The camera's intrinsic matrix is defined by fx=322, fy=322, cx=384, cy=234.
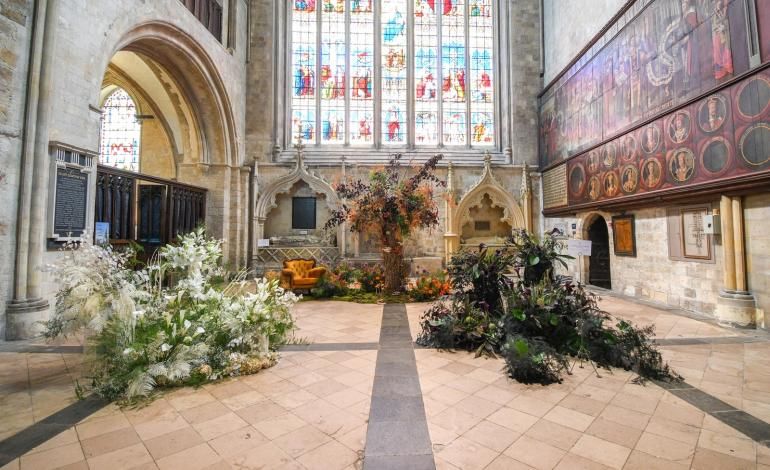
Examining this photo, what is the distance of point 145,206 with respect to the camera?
7648 millimetres

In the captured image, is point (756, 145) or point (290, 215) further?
point (290, 215)

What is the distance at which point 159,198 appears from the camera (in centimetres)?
796

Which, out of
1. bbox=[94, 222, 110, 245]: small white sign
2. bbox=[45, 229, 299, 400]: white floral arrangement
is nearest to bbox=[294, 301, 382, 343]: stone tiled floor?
bbox=[45, 229, 299, 400]: white floral arrangement

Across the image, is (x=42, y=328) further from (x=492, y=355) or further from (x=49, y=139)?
(x=492, y=355)

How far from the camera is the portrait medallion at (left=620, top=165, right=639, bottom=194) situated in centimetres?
656

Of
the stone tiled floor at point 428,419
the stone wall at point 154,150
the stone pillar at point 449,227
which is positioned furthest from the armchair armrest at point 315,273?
the stone wall at point 154,150

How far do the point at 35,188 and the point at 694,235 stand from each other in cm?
997

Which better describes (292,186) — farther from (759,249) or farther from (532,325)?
(759,249)

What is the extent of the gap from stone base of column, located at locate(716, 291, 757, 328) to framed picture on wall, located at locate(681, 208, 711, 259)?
2.44ft

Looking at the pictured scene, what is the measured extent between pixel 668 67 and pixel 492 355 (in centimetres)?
625

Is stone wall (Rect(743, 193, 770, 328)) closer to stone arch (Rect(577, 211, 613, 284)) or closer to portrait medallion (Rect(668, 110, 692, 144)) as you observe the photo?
portrait medallion (Rect(668, 110, 692, 144))

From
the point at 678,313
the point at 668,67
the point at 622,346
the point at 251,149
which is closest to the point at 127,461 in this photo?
the point at 622,346

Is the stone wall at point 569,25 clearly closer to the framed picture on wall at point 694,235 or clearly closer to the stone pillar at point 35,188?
the framed picture on wall at point 694,235

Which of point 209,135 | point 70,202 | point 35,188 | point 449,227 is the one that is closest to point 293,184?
point 209,135
